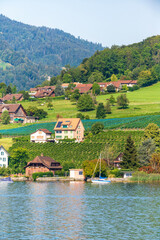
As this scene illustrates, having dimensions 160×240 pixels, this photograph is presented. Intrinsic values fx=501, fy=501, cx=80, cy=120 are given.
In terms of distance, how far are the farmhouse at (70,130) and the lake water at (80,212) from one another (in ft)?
162

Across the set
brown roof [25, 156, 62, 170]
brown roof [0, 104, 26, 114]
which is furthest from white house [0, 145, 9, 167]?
brown roof [0, 104, 26, 114]

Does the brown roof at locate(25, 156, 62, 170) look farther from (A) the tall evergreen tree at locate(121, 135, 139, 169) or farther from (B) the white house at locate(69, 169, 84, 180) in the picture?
(A) the tall evergreen tree at locate(121, 135, 139, 169)

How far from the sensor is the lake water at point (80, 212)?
1818 inches

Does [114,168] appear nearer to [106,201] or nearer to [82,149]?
[82,149]

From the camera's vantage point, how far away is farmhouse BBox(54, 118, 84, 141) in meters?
136

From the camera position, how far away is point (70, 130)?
137125mm

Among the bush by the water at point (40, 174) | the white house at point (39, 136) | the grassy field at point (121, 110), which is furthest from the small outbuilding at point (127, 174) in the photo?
the grassy field at point (121, 110)

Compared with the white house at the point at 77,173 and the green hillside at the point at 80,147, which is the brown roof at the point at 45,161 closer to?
the green hillside at the point at 80,147

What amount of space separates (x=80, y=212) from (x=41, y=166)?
5064cm

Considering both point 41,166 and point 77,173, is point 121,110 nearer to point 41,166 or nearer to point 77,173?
point 41,166

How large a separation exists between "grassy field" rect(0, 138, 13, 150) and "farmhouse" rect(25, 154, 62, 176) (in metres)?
21.2

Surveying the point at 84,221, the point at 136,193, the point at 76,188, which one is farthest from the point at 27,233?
the point at 76,188

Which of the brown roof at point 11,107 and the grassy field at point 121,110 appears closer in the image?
the grassy field at point 121,110

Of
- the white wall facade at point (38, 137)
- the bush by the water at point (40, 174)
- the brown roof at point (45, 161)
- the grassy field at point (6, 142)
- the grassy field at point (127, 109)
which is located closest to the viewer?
the bush by the water at point (40, 174)
